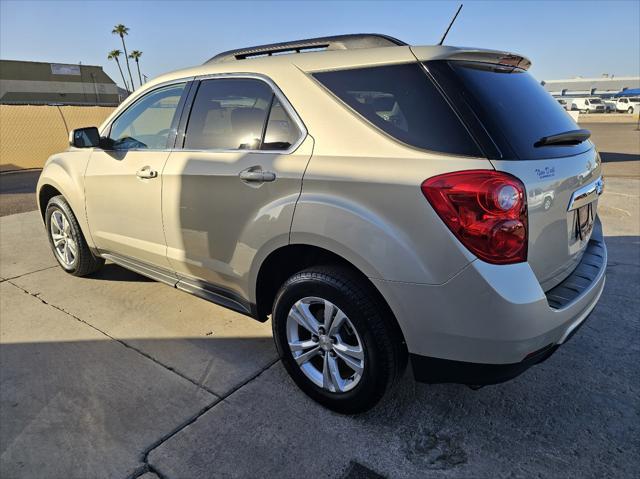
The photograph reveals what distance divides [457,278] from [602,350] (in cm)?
181

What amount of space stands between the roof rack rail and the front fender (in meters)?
1.78

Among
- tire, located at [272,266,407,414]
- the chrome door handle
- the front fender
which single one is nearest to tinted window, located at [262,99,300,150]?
tire, located at [272,266,407,414]

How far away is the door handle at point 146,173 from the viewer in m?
2.97

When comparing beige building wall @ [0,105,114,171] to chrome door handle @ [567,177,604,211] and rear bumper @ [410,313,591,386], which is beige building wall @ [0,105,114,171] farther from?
chrome door handle @ [567,177,604,211]

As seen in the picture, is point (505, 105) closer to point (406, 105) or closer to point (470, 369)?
point (406, 105)

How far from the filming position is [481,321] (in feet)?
5.69

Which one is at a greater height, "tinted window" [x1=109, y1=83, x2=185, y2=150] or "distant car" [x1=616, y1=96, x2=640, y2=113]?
"tinted window" [x1=109, y1=83, x2=185, y2=150]

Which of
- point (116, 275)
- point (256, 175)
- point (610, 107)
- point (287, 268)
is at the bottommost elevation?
point (610, 107)

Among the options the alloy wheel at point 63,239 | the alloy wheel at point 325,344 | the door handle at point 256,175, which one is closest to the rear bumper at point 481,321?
the alloy wheel at point 325,344

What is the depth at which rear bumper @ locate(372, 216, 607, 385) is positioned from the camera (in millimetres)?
1705

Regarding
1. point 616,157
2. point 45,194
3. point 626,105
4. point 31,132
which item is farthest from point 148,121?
point 626,105

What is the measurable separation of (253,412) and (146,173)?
177 cm

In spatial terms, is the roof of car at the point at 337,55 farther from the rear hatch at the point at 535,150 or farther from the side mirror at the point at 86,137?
the side mirror at the point at 86,137

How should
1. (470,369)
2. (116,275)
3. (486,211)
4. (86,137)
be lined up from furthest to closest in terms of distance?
(116,275) < (86,137) < (470,369) < (486,211)
